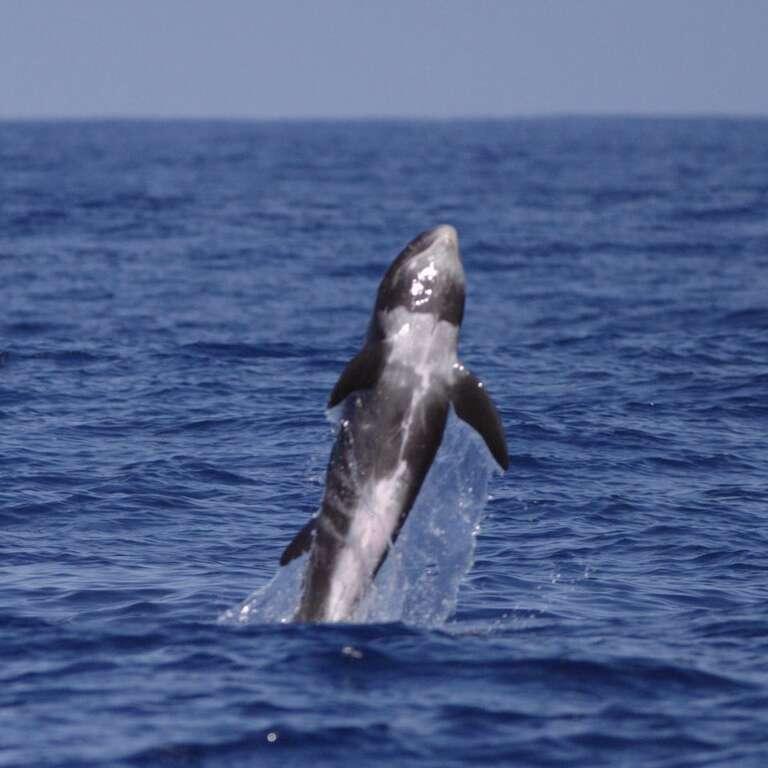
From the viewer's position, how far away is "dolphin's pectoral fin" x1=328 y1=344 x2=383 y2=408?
54.7 ft

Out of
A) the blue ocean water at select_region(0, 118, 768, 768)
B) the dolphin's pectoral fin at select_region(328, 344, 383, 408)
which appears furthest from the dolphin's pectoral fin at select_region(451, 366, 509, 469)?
the blue ocean water at select_region(0, 118, 768, 768)

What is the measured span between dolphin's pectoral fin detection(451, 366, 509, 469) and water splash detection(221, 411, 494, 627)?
0.57m

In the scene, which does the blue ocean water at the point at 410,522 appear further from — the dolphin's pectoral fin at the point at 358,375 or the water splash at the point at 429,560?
the dolphin's pectoral fin at the point at 358,375

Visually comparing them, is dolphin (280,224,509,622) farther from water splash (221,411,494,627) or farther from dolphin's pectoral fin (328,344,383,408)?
water splash (221,411,494,627)

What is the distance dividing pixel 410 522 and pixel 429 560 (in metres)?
0.47

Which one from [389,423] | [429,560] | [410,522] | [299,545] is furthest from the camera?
[429,560]

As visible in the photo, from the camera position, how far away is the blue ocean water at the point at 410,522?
1383cm

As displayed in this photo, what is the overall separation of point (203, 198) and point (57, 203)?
25.9 feet

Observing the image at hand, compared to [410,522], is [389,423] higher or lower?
higher

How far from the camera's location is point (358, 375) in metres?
16.7

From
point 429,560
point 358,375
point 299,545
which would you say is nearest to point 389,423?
point 358,375

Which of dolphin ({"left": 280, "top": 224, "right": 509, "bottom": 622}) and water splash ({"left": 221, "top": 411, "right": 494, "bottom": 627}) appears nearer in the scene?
dolphin ({"left": 280, "top": 224, "right": 509, "bottom": 622})

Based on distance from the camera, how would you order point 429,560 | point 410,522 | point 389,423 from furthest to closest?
point 429,560 < point 410,522 < point 389,423

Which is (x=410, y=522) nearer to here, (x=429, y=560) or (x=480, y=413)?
(x=429, y=560)
